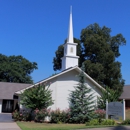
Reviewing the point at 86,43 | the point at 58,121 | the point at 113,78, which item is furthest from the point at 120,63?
the point at 58,121

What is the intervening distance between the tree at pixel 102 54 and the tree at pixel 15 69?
16784 millimetres

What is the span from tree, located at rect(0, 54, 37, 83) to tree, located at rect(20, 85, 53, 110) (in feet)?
99.2

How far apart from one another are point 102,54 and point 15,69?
23085 millimetres

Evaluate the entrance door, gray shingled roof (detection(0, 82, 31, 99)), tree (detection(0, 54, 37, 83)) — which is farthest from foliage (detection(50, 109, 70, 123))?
tree (detection(0, 54, 37, 83))

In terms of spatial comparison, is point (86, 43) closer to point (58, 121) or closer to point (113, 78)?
point (113, 78)

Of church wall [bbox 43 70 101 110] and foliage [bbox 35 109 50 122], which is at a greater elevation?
church wall [bbox 43 70 101 110]

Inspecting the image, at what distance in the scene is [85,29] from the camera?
39.3 meters

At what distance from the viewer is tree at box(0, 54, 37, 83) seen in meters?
47.5

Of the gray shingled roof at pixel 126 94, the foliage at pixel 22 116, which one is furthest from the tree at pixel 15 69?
the foliage at pixel 22 116

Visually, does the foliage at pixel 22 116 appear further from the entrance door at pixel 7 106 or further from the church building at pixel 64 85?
the entrance door at pixel 7 106

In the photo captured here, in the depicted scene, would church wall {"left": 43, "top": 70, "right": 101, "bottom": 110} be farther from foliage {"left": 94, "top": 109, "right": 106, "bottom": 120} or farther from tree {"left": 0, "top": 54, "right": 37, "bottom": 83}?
tree {"left": 0, "top": 54, "right": 37, "bottom": 83}

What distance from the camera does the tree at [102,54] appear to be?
33969 millimetres

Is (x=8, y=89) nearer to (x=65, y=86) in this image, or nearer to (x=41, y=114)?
(x=65, y=86)

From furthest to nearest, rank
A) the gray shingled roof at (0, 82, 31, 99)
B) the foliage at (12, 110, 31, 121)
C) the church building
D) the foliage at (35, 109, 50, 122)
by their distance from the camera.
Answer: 1. the gray shingled roof at (0, 82, 31, 99)
2. the church building
3. the foliage at (12, 110, 31, 121)
4. the foliage at (35, 109, 50, 122)
